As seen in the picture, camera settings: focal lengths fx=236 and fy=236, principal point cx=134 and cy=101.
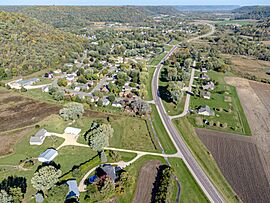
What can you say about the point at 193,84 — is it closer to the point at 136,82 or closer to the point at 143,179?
the point at 136,82

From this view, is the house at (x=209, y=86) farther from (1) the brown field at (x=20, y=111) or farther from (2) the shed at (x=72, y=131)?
(1) the brown field at (x=20, y=111)

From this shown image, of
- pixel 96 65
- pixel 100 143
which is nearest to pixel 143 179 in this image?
pixel 100 143

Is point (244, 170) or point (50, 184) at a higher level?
point (50, 184)

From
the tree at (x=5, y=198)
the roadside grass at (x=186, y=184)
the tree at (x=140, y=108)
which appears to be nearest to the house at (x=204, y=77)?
the tree at (x=140, y=108)

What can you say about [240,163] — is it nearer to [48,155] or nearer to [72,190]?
[72,190]

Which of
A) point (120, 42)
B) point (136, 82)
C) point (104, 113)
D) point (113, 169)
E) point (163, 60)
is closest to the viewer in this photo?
point (113, 169)

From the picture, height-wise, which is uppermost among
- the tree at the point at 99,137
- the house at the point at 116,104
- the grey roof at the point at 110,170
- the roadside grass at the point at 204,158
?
the tree at the point at 99,137
